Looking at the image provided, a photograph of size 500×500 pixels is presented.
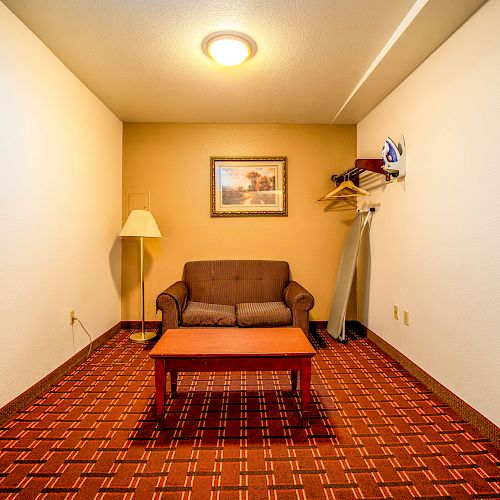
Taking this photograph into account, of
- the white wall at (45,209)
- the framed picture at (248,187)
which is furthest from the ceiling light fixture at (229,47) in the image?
A: the framed picture at (248,187)

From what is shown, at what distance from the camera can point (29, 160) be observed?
2.25 meters

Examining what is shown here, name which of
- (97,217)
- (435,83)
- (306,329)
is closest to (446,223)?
(435,83)

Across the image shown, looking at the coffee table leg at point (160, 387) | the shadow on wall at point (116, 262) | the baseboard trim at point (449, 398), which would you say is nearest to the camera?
the baseboard trim at point (449, 398)

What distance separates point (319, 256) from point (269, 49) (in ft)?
7.62

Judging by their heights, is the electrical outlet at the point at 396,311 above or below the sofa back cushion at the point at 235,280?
below

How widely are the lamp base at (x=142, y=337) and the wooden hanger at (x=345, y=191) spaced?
2437 mm

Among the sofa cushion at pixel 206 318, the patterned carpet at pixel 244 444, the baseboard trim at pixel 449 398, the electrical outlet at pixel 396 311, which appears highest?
the electrical outlet at pixel 396 311

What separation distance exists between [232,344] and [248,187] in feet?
7.50

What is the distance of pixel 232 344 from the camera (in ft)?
6.98

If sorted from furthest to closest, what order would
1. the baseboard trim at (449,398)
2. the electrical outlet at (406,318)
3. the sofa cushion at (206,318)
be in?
the sofa cushion at (206,318) → the electrical outlet at (406,318) → the baseboard trim at (449,398)

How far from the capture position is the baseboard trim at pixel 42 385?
2.03 metres

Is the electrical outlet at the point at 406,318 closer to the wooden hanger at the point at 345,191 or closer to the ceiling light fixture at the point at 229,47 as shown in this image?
the wooden hanger at the point at 345,191

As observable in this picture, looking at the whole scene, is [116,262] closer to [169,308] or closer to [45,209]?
[169,308]

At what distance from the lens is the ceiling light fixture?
2262 mm
